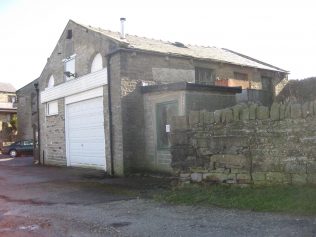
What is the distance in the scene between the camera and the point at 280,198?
8383 mm

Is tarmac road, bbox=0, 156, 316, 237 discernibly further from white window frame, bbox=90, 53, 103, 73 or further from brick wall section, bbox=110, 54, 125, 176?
white window frame, bbox=90, 53, 103, 73

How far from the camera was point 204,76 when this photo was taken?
2020 cm

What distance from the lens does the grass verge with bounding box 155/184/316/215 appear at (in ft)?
26.0

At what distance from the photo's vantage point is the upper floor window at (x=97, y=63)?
18.4 metres

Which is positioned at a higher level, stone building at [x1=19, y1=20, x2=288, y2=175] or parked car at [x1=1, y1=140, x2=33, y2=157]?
stone building at [x1=19, y1=20, x2=288, y2=175]

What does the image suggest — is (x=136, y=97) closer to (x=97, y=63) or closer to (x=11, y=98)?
(x=97, y=63)

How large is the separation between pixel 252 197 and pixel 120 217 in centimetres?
278

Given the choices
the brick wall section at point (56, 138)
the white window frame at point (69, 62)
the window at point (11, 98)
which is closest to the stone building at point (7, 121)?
the window at point (11, 98)

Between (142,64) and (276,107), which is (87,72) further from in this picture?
(276,107)

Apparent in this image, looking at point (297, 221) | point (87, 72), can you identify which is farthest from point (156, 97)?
point (297, 221)

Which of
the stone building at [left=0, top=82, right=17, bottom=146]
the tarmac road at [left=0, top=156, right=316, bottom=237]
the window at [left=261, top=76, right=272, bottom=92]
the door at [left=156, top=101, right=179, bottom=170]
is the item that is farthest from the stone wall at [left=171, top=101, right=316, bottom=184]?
the stone building at [left=0, top=82, right=17, bottom=146]

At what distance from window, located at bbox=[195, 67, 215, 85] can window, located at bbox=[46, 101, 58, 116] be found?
8138mm

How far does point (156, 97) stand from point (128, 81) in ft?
4.34

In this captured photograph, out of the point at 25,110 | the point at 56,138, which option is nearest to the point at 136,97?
the point at 56,138
